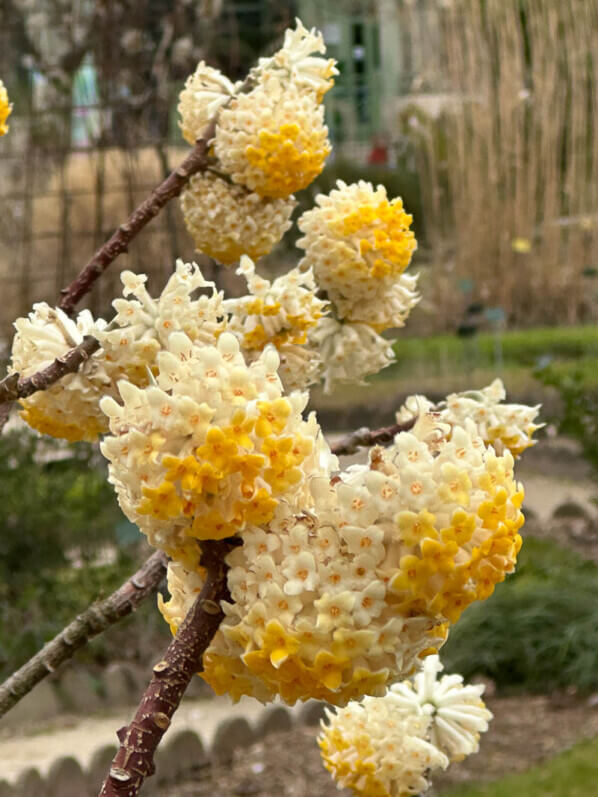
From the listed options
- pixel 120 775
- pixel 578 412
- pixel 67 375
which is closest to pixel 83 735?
pixel 578 412

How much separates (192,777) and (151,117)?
2.17 m

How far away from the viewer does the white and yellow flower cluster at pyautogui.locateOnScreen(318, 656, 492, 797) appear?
90 centimetres

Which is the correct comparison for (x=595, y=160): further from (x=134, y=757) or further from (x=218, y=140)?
(x=134, y=757)

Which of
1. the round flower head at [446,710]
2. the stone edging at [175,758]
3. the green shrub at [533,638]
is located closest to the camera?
the round flower head at [446,710]

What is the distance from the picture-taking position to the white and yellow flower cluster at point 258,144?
0.94 metres

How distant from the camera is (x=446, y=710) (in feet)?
3.07

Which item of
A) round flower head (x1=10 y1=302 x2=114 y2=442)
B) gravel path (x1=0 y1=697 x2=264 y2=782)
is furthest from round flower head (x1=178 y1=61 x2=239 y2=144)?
gravel path (x1=0 y1=697 x2=264 y2=782)

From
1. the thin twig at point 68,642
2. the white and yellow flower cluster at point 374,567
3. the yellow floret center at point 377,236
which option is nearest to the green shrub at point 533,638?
the yellow floret center at point 377,236

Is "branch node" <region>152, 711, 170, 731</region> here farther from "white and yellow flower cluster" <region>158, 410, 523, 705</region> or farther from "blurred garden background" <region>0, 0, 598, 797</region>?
"blurred garden background" <region>0, 0, 598, 797</region>

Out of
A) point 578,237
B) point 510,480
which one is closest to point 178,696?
point 510,480

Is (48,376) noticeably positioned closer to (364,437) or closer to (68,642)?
(68,642)

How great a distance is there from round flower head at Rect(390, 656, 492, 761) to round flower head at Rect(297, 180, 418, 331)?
11.9 inches

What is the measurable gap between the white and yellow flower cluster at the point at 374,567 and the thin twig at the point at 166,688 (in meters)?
0.01

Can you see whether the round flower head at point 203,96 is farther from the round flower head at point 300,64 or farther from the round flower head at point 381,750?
the round flower head at point 381,750
